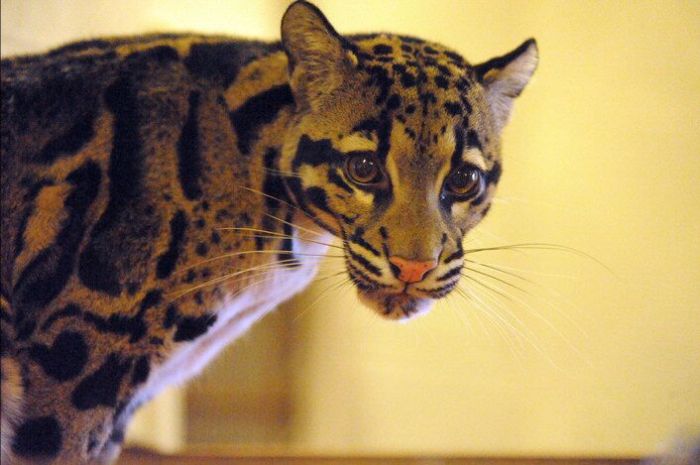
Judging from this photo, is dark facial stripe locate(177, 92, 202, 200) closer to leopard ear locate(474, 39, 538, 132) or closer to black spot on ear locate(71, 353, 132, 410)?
black spot on ear locate(71, 353, 132, 410)

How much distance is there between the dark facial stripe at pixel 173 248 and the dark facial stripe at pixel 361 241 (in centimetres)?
30

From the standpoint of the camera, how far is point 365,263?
1.11 meters

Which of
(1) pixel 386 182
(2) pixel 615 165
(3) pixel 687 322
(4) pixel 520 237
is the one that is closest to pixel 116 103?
(1) pixel 386 182

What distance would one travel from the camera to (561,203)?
4.95 ft

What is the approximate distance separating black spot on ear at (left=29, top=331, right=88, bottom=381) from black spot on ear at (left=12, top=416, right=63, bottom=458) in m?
0.08

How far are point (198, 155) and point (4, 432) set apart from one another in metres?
0.59

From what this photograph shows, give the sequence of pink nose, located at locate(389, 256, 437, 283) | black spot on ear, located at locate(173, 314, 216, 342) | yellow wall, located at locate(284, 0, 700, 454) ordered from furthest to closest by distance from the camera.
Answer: yellow wall, located at locate(284, 0, 700, 454), black spot on ear, located at locate(173, 314, 216, 342), pink nose, located at locate(389, 256, 437, 283)

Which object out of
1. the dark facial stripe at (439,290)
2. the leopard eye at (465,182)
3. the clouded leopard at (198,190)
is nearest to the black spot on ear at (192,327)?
the clouded leopard at (198,190)

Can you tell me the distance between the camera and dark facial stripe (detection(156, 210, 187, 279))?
3.74 feet

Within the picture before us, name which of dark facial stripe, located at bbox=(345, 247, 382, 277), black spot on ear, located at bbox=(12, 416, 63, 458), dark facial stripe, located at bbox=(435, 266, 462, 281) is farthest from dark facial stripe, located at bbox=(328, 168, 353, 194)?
black spot on ear, located at bbox=(12, 416, 63, 458)

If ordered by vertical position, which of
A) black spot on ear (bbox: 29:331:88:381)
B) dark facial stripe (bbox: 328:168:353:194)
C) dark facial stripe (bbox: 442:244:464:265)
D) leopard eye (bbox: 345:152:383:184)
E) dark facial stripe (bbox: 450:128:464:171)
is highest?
dark facial stripe (bbox: 450:128:464:171)

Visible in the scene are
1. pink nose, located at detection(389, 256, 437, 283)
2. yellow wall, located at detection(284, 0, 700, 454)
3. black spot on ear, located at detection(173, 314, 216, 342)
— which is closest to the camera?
pink nose, located at detection(389, 256, 437, 283)

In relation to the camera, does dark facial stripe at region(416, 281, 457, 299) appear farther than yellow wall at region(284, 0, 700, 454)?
No

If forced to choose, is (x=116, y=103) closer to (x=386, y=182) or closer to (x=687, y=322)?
(x=386, y=182)
